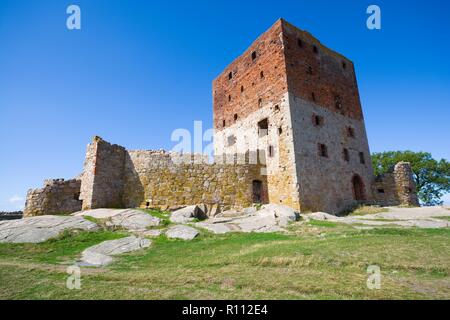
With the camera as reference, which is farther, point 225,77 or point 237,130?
point 225,77

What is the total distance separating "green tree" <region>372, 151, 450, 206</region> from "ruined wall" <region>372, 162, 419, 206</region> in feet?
45.1

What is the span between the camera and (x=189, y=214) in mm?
15008

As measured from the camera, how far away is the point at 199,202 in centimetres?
1748

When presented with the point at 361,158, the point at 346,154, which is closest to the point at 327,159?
the point at 346,154

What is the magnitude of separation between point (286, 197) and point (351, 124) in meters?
11.3

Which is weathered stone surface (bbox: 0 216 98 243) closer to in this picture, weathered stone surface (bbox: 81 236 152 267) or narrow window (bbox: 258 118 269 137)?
weathered stone surface (bbox: 81 236 152 267)

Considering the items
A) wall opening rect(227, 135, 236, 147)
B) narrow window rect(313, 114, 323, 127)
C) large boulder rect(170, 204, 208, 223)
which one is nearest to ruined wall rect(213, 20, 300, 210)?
wall opening rect(227, 135, 236, 147)

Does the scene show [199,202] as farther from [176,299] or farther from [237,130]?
[176,299]

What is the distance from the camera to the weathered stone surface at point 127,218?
43.0 ft

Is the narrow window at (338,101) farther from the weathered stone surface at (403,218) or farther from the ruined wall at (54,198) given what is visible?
the ruined wall at (54,198)

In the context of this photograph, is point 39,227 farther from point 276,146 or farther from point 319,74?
point 319,74

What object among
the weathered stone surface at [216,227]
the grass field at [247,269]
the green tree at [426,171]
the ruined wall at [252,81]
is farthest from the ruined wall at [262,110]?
the green tree at [426,171]

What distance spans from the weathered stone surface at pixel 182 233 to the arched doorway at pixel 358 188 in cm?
1647
